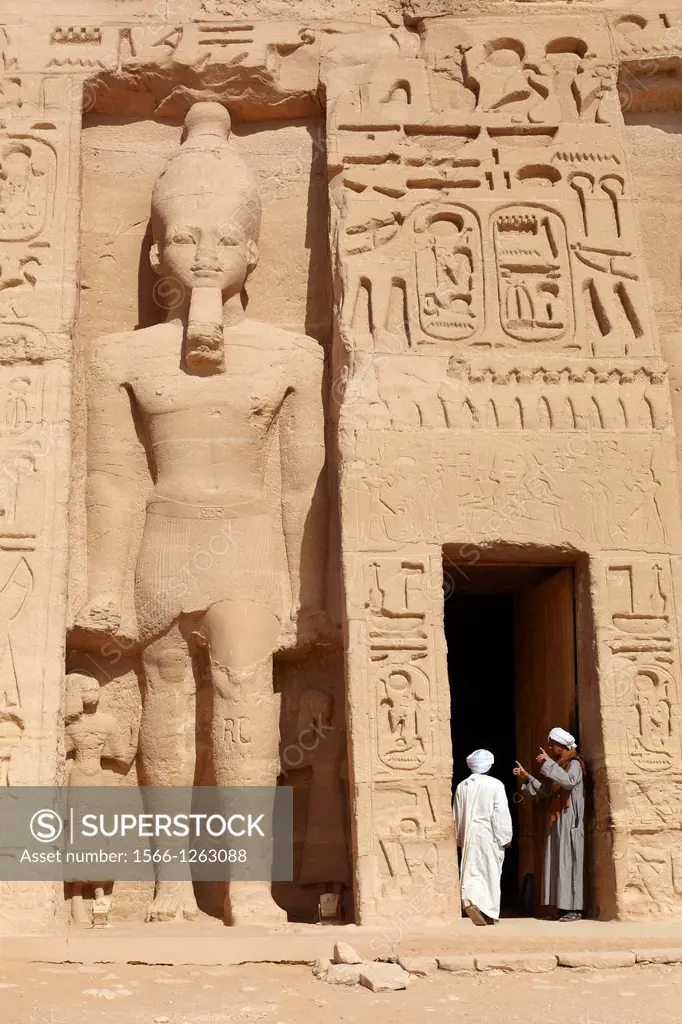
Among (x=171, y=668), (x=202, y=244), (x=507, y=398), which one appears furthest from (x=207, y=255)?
(x=171, y=668)

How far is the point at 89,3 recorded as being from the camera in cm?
870

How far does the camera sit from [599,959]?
18.8ft

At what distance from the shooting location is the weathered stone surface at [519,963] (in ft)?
18.6

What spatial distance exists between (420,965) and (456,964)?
0.51 feet

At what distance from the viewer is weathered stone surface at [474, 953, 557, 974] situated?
5.66 m

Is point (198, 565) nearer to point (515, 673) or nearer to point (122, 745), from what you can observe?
point (122, 745)

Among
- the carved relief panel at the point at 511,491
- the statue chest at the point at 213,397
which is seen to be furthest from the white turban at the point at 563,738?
the statue chest at the point at 213,397

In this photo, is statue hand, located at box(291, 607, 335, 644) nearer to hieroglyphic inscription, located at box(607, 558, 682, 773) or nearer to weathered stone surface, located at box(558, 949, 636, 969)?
hieroglyphic inscription, located at box(607, 558, 682, 773)

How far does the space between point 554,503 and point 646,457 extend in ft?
1.92

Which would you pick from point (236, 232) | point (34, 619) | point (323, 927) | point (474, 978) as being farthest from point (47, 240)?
point (474, 978)

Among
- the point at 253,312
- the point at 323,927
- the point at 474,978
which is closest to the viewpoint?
the point at 474,978

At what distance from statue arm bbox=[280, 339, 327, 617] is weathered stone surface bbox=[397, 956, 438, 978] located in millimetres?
2362

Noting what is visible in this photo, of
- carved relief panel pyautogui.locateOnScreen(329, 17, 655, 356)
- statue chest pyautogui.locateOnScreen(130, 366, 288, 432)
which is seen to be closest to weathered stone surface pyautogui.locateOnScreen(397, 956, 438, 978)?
statue chest pyautogui.locateOnScreen(130, 366, 288, 432)

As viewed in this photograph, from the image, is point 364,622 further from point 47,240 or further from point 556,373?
point 47,240
